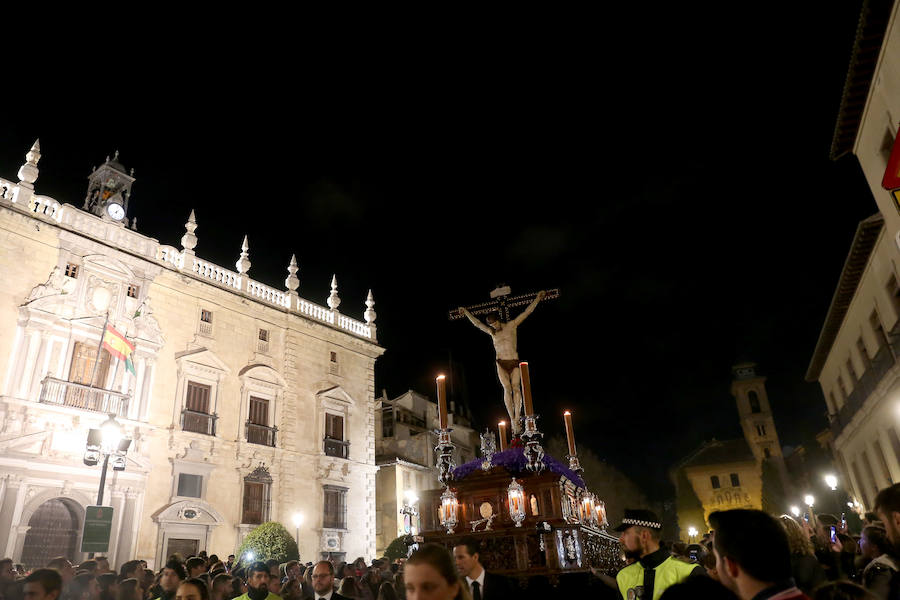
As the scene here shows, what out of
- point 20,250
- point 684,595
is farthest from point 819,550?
point 20,250

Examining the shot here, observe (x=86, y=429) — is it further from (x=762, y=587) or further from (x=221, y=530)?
(x=762, y=587)

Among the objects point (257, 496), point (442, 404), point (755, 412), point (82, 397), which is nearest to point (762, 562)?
point (442, 404)

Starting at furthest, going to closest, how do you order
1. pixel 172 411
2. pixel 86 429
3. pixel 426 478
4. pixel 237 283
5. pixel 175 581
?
pixel 426 478, pixel 237 283, pixel 172 411, pixel 86 429, pixel 175 581

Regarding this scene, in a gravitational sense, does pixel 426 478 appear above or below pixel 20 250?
below

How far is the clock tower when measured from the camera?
22203 millimetres

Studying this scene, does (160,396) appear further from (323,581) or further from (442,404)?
(323,581)

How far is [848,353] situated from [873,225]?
9.75 meters

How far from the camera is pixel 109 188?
22.7 m

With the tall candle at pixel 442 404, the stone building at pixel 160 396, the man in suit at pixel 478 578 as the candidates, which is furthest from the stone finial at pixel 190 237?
the man in suit at pixel 478 578

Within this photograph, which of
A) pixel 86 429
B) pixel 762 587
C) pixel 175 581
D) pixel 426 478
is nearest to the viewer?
pixel 762 587

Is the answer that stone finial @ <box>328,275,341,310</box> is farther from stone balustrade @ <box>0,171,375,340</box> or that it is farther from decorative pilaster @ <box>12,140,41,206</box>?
decorative pilaster @ <box>12,140,41,206</box>

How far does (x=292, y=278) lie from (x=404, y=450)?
53.3ft

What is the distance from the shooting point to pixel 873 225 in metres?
17.1

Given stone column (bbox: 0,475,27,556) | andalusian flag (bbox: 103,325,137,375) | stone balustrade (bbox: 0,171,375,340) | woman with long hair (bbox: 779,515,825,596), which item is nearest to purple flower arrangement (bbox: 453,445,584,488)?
woman with long hair (bbox: 779,515,825,596)
